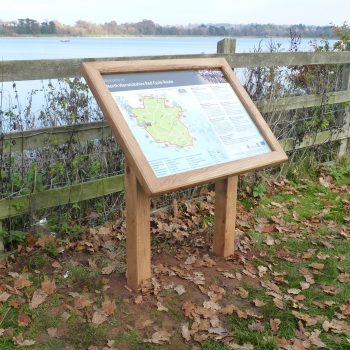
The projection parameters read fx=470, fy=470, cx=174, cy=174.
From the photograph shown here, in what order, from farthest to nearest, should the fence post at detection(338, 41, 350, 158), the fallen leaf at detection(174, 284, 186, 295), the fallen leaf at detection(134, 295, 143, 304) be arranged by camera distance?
1. the fence post at detection(338, 41, 350, 158)
2. the fallen leaf at detection(174, 284, 186, 295)
3. the fallen leaf at detection(134, 295, 143, 304)

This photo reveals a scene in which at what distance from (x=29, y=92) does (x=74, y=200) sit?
47.3 inches

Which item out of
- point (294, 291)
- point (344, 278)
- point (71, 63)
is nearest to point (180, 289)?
point (294, 291)

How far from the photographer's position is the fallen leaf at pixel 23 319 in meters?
3.37

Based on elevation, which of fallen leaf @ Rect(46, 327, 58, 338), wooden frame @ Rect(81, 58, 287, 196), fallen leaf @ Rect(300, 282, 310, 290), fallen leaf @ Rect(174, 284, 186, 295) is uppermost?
wooden frame @ Rect(81, 58, 287, 196)

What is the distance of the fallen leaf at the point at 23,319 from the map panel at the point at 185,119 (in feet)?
4.70

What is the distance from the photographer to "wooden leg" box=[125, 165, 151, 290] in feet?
11.4

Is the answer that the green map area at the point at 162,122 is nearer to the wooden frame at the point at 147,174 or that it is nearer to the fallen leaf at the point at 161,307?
the wooden frame at the point at 147,174

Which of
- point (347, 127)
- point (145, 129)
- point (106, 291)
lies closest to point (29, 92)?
point (145, 129)

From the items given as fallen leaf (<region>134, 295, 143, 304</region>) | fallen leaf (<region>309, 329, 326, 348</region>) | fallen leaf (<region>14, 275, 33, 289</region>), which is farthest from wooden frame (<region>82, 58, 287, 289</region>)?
fallen leaf (<region>309, 329, 326, 348</region>)

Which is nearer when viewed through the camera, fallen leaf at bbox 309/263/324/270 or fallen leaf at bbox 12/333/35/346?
fallen leaf at bbox 12/333/35/346

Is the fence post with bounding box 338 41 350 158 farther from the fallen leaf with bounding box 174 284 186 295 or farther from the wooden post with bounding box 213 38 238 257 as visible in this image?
the fallen leaf with bounding box 174 284 186 295

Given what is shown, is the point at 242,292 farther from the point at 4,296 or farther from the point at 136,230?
the point at 4,296

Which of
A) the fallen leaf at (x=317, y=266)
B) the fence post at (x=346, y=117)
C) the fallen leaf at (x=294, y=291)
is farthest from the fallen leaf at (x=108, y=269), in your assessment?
the fence post at (x=346, y=117)

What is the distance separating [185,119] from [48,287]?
1723 mm
